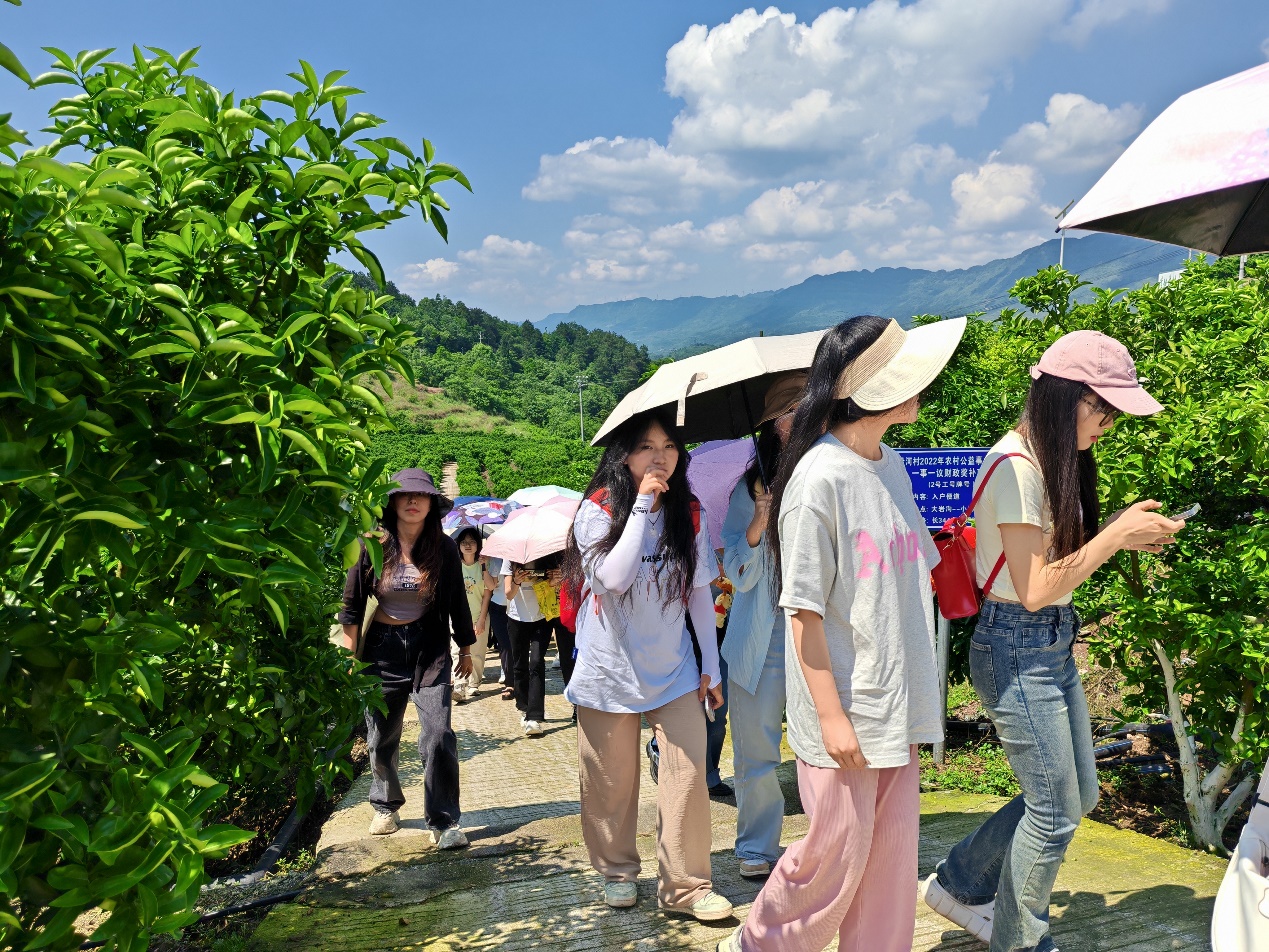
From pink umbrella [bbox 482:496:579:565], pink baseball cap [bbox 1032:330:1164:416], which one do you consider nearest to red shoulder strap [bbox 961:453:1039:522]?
pink baseball cap [bbox 1032:330:1164:416]

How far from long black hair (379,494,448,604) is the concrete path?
3.94 feet

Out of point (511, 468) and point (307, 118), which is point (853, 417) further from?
point (511, 468)

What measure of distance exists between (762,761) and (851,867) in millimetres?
1361

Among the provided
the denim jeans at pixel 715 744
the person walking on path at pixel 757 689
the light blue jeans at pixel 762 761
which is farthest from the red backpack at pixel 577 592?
the denim jeans at pixel 715 744

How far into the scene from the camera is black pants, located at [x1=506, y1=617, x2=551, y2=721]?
800 centimetres

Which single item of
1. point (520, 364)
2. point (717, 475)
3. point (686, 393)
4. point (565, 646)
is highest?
point (520, 364)

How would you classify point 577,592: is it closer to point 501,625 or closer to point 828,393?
point 828,393

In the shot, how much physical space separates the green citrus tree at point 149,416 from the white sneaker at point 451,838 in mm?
2349

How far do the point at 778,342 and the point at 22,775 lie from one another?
3581mm

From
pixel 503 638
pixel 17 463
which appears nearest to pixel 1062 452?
pixel 17 463

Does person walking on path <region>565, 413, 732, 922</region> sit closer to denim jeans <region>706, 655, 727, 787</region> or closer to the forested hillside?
denim jeans <region>706, 655, 727, 787</region>

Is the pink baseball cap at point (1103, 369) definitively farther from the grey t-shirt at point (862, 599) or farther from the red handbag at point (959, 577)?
the grey t-shirt at point (862, 599)

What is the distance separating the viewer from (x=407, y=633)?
4.89 metres

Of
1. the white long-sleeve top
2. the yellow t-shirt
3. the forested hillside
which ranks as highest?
the forested hillside
